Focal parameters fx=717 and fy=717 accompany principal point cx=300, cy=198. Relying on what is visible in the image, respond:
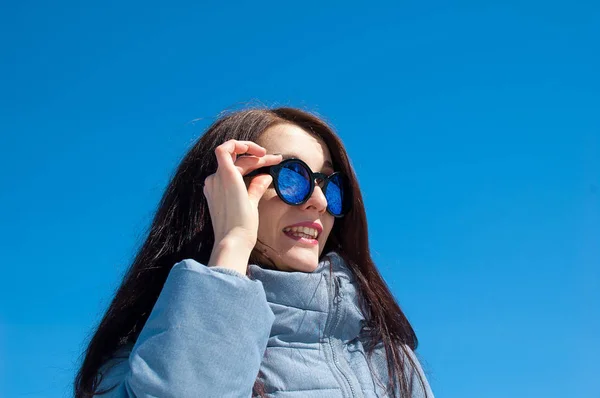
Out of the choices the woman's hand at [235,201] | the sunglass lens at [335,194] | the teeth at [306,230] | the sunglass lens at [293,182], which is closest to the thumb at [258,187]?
the woman's hand at [235,201]

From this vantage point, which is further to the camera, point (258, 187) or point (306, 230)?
point (306, 230)

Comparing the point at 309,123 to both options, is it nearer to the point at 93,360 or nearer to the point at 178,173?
the point at 178,173

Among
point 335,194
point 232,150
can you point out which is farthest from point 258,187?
point 335,194

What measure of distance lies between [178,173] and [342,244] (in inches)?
47.3

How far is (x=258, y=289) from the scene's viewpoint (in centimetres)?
344

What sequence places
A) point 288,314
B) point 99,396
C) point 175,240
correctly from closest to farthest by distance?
1. point 99,396
2. point 288,314
3. point 175,240

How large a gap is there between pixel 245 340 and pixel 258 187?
1.05 meters

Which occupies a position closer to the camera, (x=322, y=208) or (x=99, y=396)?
(x=99, y=396)

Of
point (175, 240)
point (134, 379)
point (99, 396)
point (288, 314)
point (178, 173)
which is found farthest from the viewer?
point (178, 173)

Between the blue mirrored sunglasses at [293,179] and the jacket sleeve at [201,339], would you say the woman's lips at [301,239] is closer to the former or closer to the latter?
the blue mirrored sunglasses at [293,179]

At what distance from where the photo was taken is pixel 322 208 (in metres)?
4.42

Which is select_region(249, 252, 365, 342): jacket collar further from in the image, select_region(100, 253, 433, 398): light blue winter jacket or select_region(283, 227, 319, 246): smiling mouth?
select_region(283, 227, 319, 246): smiling mouth

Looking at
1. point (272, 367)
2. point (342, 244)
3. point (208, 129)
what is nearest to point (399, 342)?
point (342, 244)

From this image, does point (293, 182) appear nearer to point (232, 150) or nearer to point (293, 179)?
point (293, 179)
